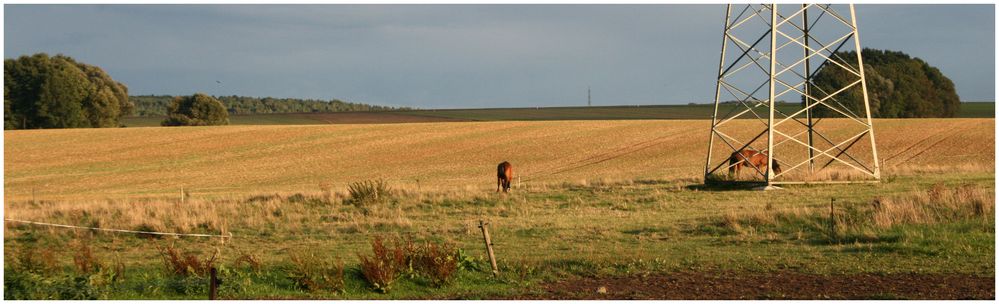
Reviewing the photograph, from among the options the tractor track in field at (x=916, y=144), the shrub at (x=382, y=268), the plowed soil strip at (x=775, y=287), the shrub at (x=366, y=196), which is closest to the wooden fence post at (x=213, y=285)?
the shrub at (x=382, y=268)

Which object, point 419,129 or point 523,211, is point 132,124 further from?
point 523,211

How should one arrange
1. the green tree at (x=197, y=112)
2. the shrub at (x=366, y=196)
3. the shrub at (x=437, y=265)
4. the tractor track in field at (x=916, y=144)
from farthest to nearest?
the green tree at (x=197, y=112)
the tractor track in field at (x=916, y=144)
the shrub at (x=366, y=196)
the shrub at (x=437, y=265)

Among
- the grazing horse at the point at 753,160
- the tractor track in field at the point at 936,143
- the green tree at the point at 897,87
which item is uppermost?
the green tree at the point at 897,87

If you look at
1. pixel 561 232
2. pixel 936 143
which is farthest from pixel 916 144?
pixel 561 232

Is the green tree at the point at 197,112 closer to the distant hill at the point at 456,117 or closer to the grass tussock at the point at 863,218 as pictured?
the distant hill at the point at 456,117

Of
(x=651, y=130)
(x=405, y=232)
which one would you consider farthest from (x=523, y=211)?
(x=651, y=130)

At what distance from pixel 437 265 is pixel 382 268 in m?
0.77

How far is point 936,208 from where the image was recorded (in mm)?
18875

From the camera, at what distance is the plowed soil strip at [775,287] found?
11719 mm

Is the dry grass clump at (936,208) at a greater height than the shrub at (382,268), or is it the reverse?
the dry grass clump at (936,208)

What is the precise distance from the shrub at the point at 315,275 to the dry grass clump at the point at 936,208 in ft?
34.0

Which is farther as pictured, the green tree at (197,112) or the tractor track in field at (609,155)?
the green tree at (197,112)

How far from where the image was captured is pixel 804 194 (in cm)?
2538

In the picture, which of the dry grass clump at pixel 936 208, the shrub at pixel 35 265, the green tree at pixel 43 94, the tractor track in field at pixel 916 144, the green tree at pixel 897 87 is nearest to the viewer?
the shrub at pixel 35 265
